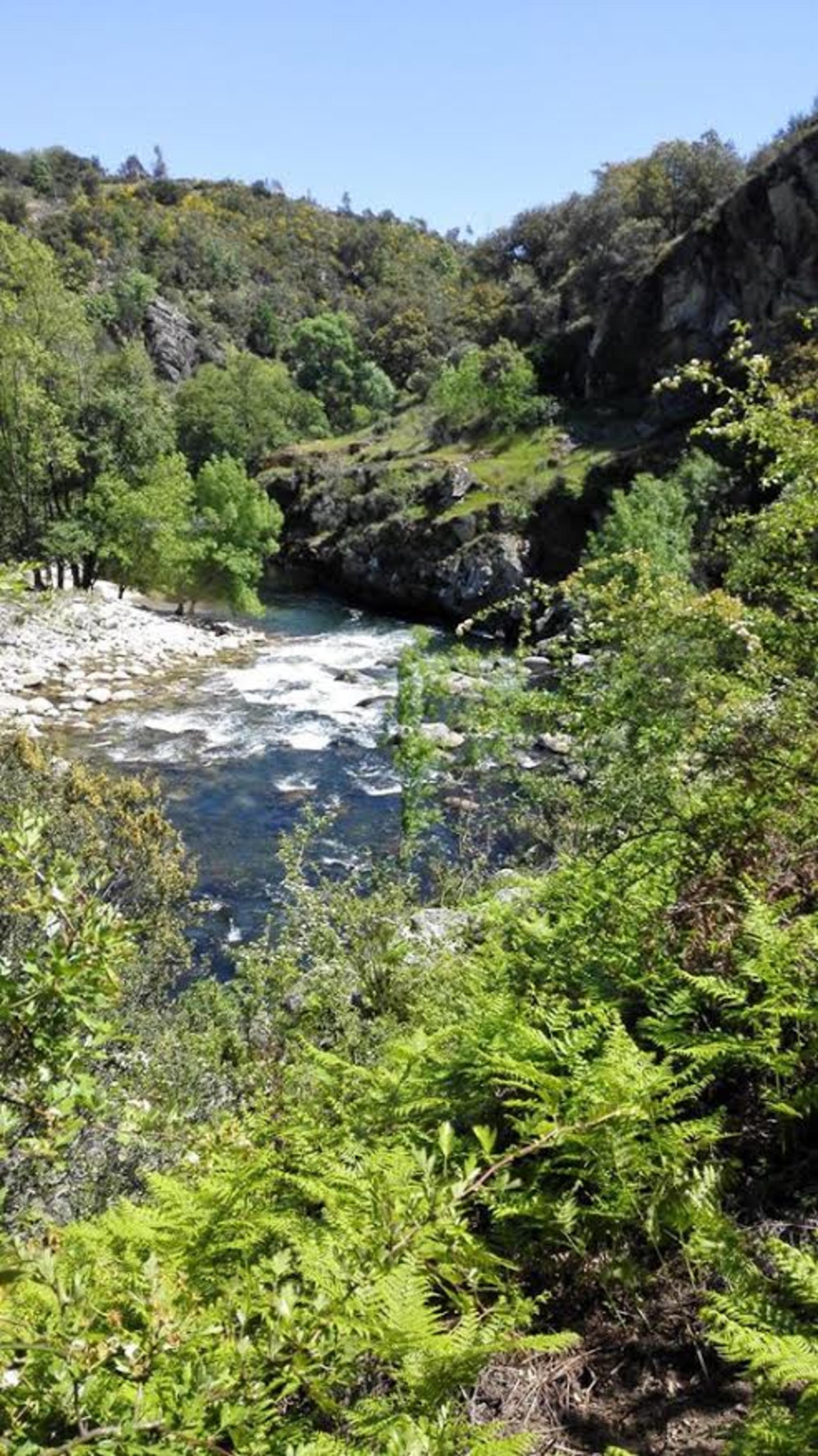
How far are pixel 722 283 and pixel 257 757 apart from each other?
39.2m

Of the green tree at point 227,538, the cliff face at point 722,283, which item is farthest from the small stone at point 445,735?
the cliff face at point 722,283

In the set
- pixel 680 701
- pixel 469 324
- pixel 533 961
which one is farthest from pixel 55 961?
pixel 469 324

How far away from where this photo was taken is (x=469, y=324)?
6869 cm

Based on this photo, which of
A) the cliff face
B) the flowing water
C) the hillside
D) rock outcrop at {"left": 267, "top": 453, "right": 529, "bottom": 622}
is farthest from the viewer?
the cliff face

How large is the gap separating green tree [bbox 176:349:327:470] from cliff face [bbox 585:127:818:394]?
876 inches

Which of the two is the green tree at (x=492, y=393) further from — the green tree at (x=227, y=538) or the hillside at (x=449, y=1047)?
the hillside at (x=449, y=1047)

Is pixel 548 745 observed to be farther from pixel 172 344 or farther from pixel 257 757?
pixel 172 344

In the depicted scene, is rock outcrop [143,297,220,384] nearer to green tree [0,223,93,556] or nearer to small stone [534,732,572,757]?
green tree [0,223,93,556]

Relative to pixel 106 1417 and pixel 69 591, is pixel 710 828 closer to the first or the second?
pixel 106 1417

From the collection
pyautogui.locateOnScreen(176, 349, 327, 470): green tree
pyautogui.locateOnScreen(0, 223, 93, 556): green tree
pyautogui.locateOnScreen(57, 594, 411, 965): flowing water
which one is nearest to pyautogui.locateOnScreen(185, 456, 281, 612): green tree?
pyautogui.locateOnScreen(57, 594, 411, 965): flowing water

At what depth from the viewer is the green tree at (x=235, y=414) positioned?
191 ft

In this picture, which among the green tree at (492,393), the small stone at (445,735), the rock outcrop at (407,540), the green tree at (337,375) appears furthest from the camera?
the green tree at (337,375)

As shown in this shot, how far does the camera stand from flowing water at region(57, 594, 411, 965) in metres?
14.9

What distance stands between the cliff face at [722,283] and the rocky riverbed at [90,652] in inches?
1102
